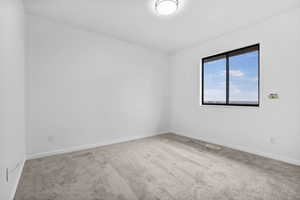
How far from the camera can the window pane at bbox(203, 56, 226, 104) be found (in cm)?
342

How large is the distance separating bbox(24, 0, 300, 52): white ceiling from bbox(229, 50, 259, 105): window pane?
0.69 m

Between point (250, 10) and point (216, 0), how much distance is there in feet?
2.33

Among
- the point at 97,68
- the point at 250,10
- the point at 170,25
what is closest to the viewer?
the point at 250,10

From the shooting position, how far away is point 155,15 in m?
2.54

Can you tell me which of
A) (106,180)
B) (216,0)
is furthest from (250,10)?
(106,180)

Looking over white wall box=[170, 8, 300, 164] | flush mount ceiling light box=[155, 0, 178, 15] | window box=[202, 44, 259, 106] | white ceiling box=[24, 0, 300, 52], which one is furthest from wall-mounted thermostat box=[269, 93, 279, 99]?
flush mount ceiling light box=[155, 0, 178, 15]

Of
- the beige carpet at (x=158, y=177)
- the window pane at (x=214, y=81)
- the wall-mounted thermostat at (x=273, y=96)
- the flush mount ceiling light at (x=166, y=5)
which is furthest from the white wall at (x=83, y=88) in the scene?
the wall-mounted thermostat at (x=273, y=96)

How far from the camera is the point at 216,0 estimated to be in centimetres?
214

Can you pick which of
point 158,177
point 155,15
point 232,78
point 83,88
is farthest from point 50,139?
point 232,78

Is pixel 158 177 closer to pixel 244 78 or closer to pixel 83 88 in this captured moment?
pixel 83 88

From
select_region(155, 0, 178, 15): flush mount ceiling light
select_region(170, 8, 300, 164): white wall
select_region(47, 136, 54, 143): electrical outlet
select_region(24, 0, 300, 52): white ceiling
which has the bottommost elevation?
select_region(47, 136, 54, 143): electrical outlet

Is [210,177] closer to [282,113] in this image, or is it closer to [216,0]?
[282,113]

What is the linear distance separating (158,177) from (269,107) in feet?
7.85

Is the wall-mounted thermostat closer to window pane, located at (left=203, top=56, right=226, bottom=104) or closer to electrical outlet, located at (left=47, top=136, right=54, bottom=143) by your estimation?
window pane, located at (left=203, top=56, right=226, bottom=104)
